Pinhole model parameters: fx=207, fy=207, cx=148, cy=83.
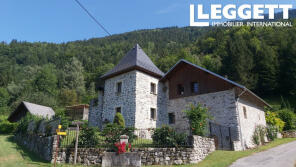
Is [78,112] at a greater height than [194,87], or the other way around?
[194,87]

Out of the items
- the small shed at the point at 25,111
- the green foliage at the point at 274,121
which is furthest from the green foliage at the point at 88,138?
Result: the small shed at the point at 25,111

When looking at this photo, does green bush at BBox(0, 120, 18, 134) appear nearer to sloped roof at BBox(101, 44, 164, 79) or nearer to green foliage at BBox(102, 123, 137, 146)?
sloped roof at BBox(101, 44, 164, 79)

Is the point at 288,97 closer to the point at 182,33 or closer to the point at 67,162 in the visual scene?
the point at 67,162

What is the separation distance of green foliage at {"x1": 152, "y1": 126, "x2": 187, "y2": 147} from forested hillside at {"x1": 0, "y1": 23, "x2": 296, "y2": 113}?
15257 mm

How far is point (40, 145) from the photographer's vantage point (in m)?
12.0

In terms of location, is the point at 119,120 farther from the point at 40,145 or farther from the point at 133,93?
the point at 40,145

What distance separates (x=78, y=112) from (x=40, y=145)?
27.5 metres

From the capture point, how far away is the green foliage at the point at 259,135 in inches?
621

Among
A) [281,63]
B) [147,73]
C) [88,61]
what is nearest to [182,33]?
[88,61]

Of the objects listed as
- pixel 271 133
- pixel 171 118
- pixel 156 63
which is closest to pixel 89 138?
pixel 171 118

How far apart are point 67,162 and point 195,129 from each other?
6.56 meters

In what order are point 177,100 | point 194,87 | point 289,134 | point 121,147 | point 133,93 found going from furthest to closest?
1. point 289,134
2. point 177,100
3. point 194,87
4. point 133,93
5. point 121,147

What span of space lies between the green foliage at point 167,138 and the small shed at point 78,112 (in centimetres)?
3008

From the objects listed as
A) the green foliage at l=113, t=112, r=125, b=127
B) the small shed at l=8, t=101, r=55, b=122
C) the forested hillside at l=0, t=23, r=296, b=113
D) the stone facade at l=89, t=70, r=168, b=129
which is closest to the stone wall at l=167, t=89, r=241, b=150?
the stone facade at l=89, t=70, r=168, b=129
